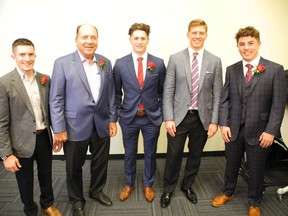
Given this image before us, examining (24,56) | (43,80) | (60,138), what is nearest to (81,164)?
(60,138)

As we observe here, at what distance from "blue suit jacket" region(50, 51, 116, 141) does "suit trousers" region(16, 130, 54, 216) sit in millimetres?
185

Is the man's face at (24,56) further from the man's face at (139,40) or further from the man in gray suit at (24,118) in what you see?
the man's face at (139,40)

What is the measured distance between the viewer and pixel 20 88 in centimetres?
180

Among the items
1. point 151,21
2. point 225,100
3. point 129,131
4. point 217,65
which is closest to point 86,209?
point 129,131

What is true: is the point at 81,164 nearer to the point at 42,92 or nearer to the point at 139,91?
the point at 42,92

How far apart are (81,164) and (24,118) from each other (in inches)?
Answer: 26.1

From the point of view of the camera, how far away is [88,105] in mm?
2027

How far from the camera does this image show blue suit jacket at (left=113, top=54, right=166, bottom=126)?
2.21m

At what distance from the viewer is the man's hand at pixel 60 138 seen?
197 cm

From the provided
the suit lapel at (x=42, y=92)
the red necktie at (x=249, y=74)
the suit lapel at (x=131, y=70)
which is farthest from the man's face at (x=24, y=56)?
the red necktie at (x=249, y=74)

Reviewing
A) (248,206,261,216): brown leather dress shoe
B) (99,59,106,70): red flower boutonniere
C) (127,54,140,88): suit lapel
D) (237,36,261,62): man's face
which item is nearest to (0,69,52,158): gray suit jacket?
(99,59,106,70): red flower boutonniere

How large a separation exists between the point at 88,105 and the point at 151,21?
1.60 meters

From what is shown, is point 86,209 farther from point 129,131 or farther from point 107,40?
point 107,40

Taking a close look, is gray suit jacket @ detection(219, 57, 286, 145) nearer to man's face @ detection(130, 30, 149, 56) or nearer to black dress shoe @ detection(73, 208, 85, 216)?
man's face @ detection(130, 30, 149, 56)
